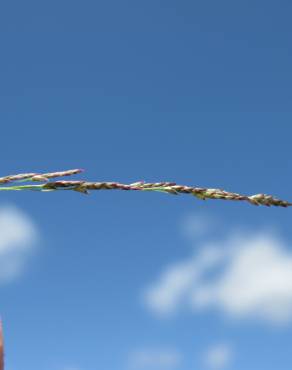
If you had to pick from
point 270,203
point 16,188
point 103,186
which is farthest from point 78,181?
point 270,203

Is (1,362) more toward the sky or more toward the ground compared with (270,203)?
more toward the ground

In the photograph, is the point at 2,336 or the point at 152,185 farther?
the point at 152,185

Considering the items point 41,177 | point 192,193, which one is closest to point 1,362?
point 41,177

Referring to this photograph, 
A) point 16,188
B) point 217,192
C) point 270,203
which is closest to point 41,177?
point 16,188

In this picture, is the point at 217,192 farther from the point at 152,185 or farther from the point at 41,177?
the point at 41,177

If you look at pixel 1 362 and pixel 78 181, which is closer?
pixel 1 362

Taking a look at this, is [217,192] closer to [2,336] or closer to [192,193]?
[192,193]

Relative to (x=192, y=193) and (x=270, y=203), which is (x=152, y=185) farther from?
(x=270, y=203)
